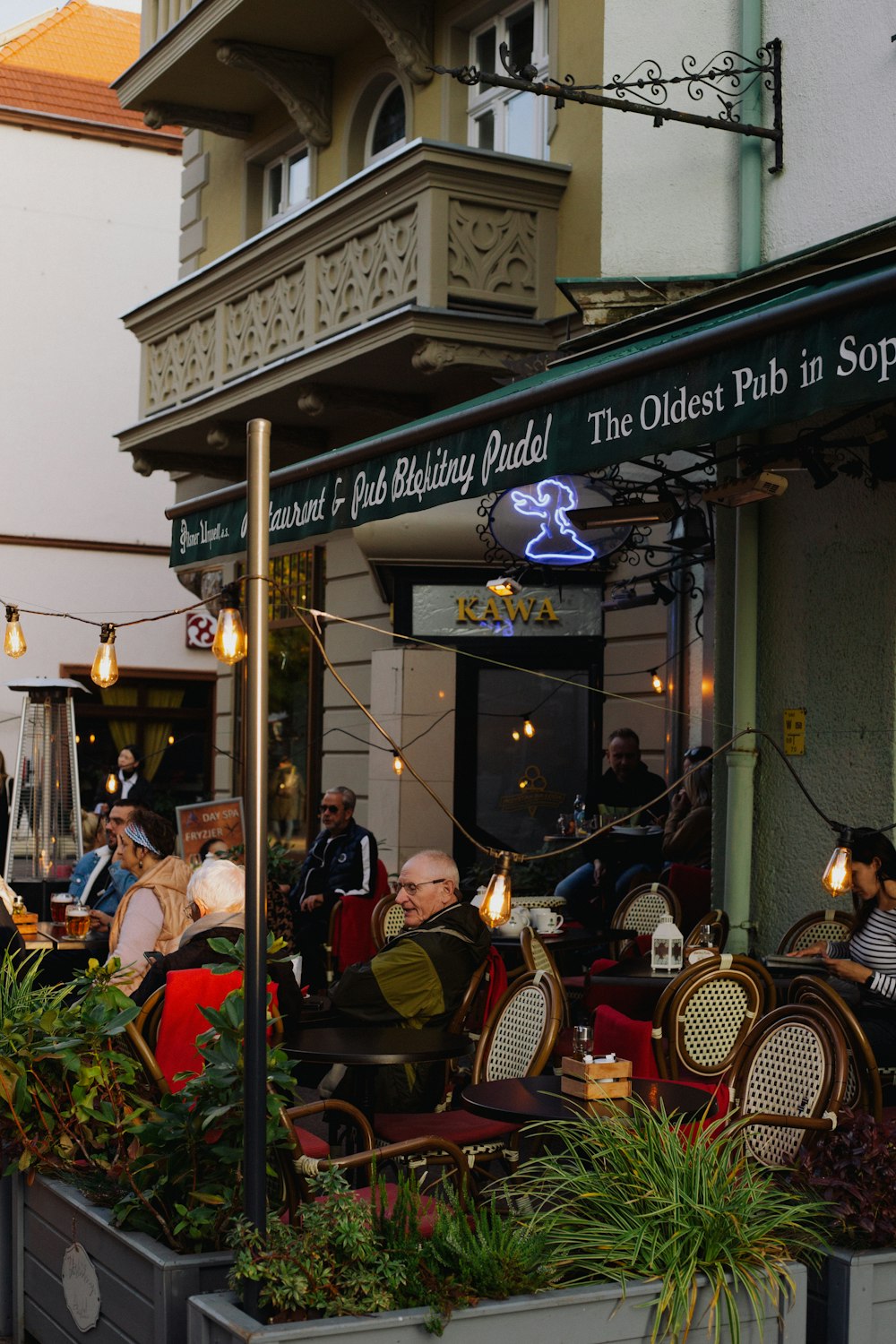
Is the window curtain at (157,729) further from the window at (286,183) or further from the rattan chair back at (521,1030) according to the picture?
the rattan chair back at (521,1030)

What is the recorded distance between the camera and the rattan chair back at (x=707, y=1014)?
6.64 m

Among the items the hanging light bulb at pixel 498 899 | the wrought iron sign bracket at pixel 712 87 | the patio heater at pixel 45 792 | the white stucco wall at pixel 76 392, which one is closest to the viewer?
the hanging light bulb at pixel 498 899

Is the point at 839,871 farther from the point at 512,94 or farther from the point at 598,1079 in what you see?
the point at 512,94

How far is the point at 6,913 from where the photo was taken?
889cm

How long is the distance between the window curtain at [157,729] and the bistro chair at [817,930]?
55.8 ft

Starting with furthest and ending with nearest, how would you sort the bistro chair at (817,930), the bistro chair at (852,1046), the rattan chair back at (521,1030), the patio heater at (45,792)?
1. the patio heater at (45,792)
2. the bistro chair at (817,930)
3. the rattan chair back at (521,1030)
4. the bistro chair at (852,1046)

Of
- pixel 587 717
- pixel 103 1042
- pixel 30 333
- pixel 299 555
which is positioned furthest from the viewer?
pixel 30 333

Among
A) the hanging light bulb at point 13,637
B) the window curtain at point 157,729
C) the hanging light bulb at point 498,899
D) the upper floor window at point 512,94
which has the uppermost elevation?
the upper floor window at point 512,94

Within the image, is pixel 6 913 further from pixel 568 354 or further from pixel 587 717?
pixel 587 717

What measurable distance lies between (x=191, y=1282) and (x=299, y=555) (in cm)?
1304

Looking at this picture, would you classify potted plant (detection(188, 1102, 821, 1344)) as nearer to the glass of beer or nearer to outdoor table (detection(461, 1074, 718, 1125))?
outdoor table (detection(461, 1074, 718, 1125))

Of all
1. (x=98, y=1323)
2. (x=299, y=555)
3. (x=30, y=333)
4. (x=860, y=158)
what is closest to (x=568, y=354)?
(x=860, y=158)

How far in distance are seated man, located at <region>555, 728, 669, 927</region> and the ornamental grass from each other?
287 inches

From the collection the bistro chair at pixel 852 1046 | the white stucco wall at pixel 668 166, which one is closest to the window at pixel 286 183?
the white stucco wall at pixel 668 166
